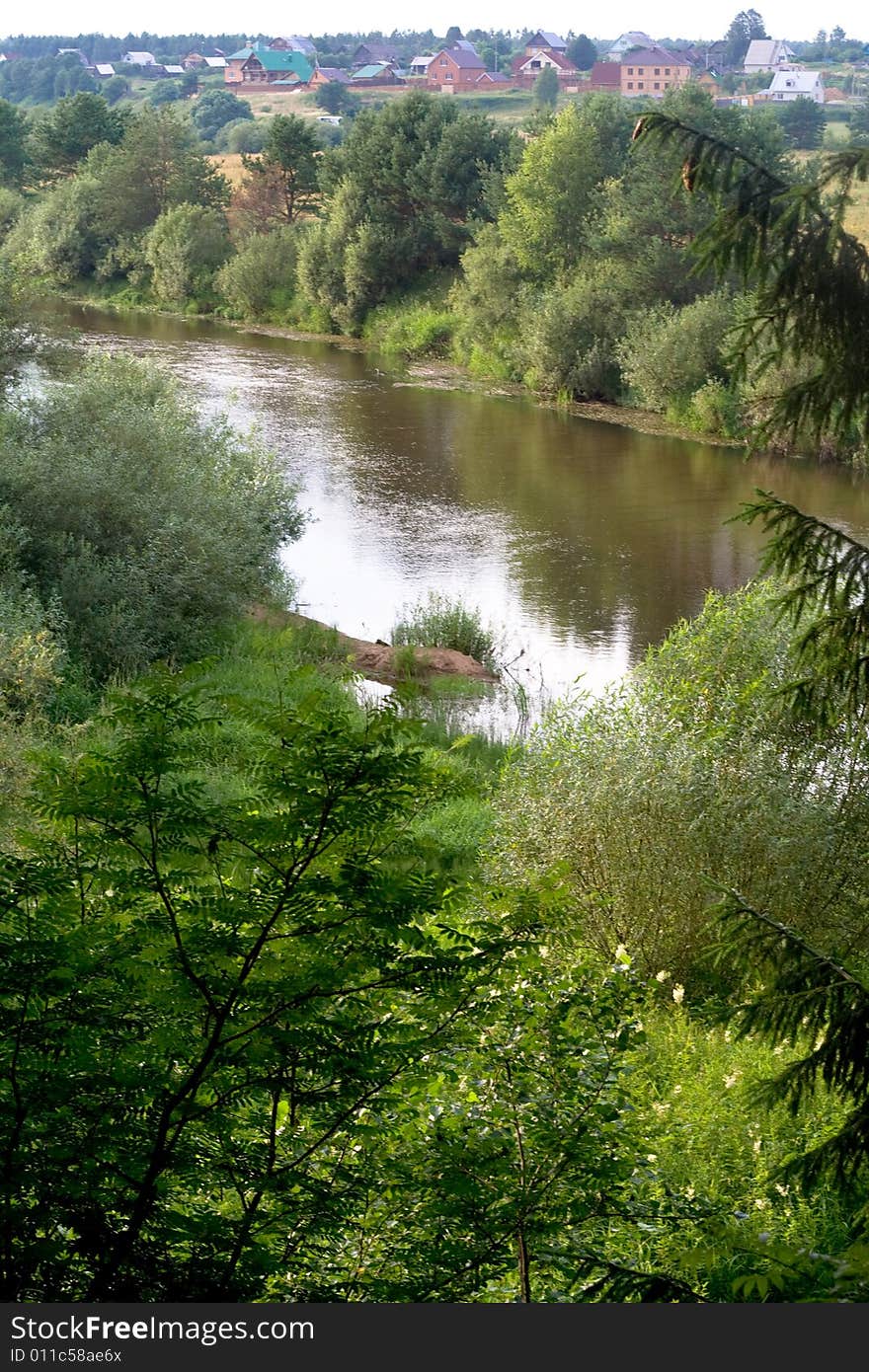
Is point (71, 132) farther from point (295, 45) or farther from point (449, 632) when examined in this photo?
point (295, 45)

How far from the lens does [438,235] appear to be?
1542 inches

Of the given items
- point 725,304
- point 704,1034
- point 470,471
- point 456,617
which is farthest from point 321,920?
point 725,304

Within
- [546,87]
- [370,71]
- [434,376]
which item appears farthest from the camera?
[370,71]

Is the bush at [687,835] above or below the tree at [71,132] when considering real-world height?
below

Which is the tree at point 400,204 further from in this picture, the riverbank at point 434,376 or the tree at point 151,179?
the tree at point 151,179

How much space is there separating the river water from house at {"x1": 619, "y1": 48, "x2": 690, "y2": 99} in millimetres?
46413

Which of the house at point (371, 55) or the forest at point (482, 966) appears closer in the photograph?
the forest at point (482, 966)

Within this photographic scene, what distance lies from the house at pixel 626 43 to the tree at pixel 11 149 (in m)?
35.6

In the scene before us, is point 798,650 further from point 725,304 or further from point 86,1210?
point 725,304

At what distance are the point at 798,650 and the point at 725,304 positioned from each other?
26.0m

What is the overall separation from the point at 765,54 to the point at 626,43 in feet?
54.6

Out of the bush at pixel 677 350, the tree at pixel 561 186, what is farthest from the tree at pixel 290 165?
the bush at pixel 677 350

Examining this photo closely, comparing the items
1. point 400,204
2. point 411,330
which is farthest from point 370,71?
point 411,330

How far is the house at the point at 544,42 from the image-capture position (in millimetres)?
88000
